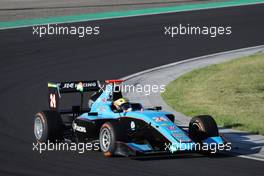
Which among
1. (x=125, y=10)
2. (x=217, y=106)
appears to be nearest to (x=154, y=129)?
(x=217, y=106)

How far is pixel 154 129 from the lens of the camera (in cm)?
1533

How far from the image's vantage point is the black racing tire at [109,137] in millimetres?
15023

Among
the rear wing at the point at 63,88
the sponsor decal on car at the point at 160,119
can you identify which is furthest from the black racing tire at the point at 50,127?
the sponsor decal on car at the point at 160,119

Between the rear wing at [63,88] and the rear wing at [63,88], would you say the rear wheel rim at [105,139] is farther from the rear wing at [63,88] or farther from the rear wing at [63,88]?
the rear wing at [63,88]

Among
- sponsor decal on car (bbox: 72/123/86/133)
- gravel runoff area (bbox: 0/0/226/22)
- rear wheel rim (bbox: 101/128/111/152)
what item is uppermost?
gravel runoff area (bbox: 0/0/226/22)

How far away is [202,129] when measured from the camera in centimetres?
1570

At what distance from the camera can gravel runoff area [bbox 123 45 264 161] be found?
16.2 metres

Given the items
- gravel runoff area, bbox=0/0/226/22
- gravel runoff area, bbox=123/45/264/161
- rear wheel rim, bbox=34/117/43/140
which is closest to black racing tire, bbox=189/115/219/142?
gravel runoff area, bbox=123/45/264/161

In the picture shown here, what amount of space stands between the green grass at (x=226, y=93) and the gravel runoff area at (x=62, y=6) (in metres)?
10.7

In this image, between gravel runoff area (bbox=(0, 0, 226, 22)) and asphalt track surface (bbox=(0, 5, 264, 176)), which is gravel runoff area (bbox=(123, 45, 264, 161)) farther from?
gravel runoff area (bbox=(0, 0, 226, 22))

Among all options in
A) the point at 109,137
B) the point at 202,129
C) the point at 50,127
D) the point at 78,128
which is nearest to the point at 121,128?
the point at 109,137

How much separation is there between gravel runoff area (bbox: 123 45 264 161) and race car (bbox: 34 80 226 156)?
34.7 inches

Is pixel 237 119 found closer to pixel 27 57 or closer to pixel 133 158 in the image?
pixel 133 158

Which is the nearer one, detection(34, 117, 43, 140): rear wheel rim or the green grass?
detection(34, 117, 43, 140): rear wheel rim
